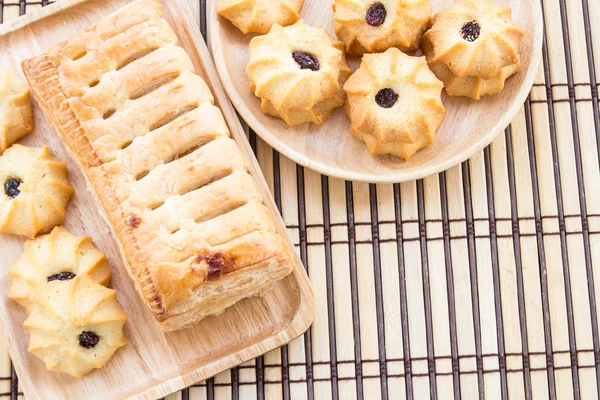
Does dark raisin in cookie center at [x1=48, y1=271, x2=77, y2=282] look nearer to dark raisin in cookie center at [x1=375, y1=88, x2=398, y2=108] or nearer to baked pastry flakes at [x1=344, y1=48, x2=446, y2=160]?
baked pastry flakes at [x1=344, y1=48, x2=446, y2=160]

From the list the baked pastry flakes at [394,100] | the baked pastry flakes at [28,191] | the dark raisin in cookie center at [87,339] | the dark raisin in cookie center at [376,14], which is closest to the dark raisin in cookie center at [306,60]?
the baked pastry flakes at [394,100]

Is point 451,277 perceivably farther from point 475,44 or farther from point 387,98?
point 475,44

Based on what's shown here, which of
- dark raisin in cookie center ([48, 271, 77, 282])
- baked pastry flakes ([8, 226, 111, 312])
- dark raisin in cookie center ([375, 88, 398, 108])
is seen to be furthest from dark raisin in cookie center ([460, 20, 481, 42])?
dark raisin in cookie center ([48, 271, 77, 282])

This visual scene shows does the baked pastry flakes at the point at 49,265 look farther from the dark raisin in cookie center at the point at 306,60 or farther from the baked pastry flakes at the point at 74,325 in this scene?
the dark raisin in cookie center at the point at 306,60

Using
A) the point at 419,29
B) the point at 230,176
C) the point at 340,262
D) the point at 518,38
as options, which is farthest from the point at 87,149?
the point at 518,38

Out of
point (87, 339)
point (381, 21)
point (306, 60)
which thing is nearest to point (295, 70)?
point (306, 60)

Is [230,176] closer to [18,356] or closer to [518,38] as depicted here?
[18,356]
